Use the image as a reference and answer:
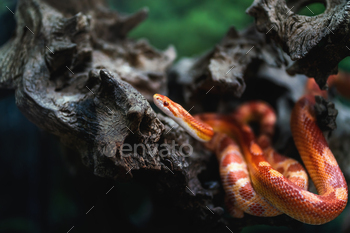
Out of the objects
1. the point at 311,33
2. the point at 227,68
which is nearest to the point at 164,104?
the point at 227,68

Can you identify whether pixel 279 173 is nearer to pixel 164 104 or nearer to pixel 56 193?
pixel 164 104

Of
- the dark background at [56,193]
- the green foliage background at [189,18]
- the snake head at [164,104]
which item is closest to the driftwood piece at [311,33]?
the dark background at [56,193]

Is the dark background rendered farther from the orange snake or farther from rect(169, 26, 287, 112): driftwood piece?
the orange snake

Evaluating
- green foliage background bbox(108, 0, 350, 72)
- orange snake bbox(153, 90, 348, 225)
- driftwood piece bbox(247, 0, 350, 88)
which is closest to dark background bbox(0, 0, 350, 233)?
driftwood piece bbox(247, 0, 350, 88)

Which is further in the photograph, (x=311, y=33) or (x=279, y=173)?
(x=279, y=173)

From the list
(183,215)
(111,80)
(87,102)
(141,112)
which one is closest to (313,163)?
(183,215)

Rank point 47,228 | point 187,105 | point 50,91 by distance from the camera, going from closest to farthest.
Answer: point 50,91
point 47,228
point 187,105

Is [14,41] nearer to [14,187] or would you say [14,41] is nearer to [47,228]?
[14,187]
